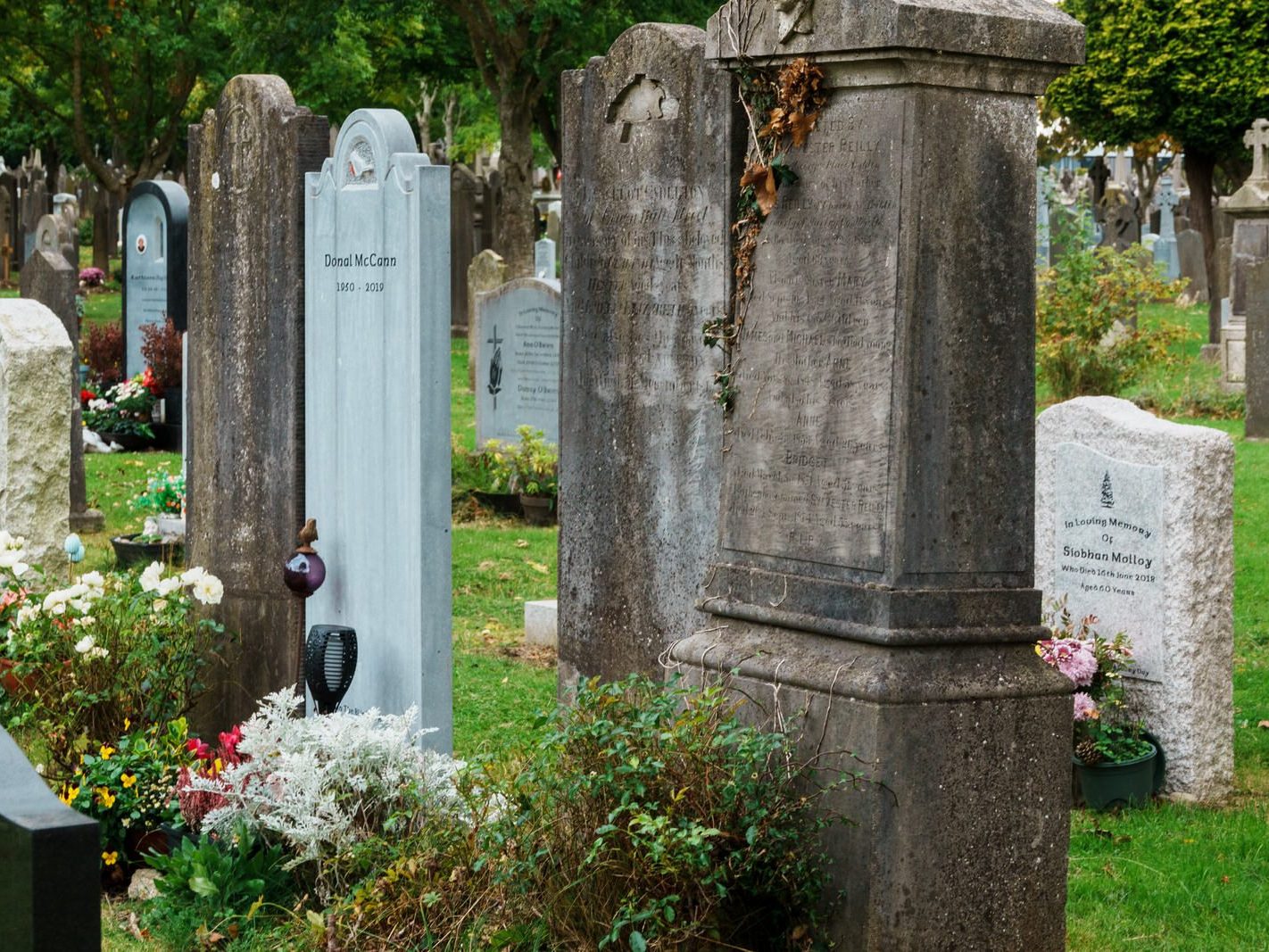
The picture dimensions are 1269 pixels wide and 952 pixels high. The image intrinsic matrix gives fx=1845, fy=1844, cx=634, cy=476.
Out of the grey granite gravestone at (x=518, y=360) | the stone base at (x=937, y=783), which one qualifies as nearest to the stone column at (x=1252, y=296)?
the grey granite gravestone at (x=518, y=360)

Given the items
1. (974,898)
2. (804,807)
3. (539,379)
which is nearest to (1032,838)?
(974,898)

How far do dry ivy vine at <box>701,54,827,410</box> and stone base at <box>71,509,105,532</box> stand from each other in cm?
822

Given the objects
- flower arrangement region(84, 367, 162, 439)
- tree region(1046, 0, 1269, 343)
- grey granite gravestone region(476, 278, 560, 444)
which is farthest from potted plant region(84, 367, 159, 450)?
tree region(1046, 0, 1269, 343)

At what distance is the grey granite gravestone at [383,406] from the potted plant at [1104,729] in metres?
2.25

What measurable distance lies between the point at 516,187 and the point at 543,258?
54.7 inches

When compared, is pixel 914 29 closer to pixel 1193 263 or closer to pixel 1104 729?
pixel 1104 729

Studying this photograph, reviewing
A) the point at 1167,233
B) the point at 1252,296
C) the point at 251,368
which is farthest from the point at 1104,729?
the point at 1167,233

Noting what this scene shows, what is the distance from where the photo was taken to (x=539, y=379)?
47.5 ft

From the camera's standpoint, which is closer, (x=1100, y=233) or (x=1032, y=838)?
(x=1032, y=838)

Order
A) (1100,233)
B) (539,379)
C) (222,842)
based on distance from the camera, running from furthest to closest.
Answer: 1. (1100,233)
2. (539,379)
3. (222,842)

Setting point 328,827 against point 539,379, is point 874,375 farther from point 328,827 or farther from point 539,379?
point 539,379

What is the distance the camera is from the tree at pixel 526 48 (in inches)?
916

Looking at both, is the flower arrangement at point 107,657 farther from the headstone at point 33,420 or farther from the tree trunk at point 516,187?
the tree trunk at point 516,187

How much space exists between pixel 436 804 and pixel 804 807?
3.74ft
